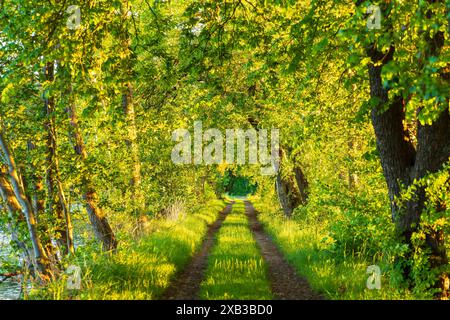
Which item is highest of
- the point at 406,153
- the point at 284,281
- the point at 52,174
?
the point at 406,153

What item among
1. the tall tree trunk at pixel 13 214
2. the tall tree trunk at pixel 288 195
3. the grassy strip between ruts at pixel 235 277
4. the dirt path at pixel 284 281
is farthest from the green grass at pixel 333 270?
the tall tree trunk at pixel 288 195

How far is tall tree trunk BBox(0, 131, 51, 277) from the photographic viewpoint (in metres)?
8.29

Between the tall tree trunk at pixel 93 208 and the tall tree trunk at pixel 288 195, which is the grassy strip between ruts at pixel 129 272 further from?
the tall tree trunk at pixel 288 195

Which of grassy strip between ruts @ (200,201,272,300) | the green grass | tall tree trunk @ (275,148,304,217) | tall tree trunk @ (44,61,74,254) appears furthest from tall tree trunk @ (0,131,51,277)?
tall tree trunk @ (275,148,304,217)

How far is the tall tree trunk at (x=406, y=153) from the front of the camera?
25.3ft

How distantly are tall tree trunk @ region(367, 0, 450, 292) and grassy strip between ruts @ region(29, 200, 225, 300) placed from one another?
16.4ft

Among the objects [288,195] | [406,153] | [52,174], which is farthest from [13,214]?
[288,195]

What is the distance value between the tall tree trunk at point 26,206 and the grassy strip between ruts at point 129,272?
2.40ft

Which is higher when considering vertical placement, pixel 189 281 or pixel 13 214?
pixel 13 214

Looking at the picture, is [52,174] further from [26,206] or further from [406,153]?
[406,153]

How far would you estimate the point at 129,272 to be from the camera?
889 centimetres

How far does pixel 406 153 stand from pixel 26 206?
7427mm
